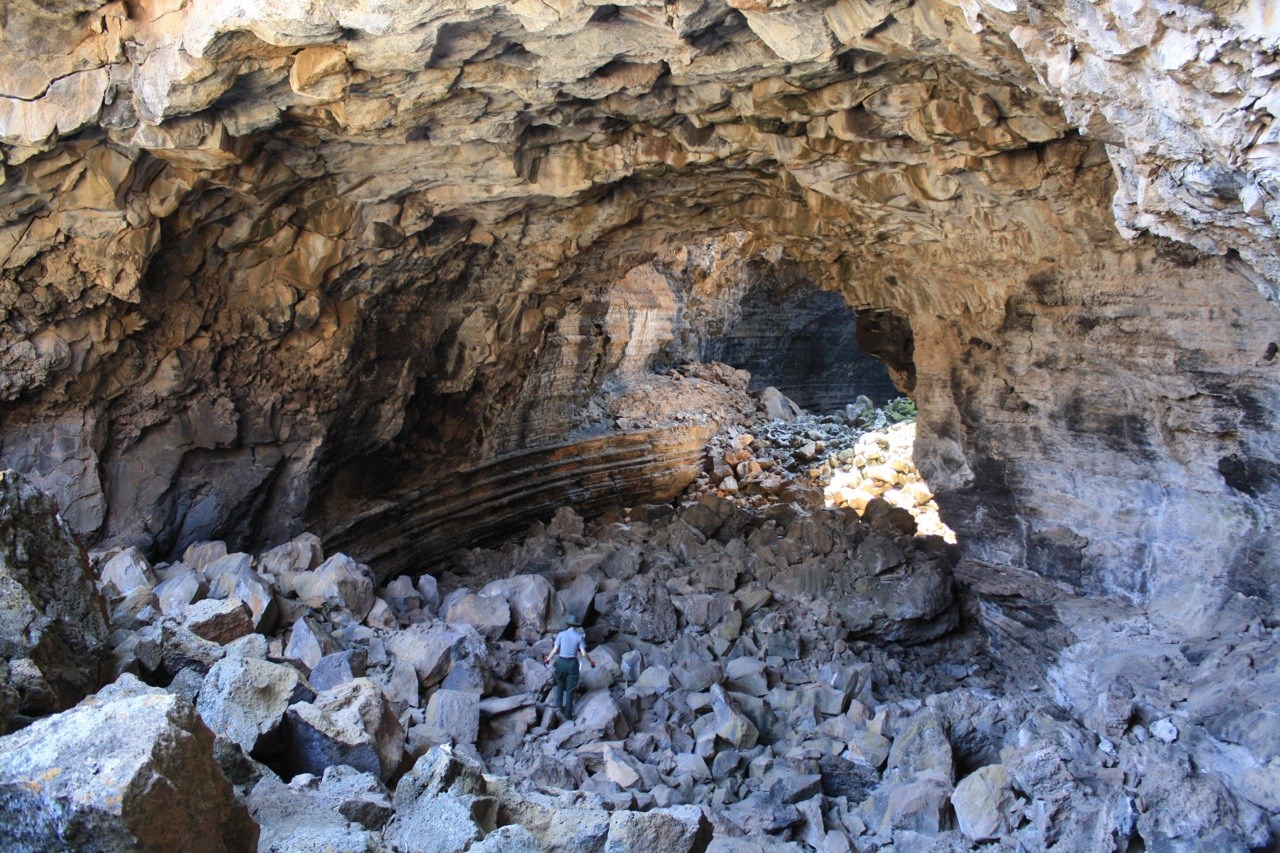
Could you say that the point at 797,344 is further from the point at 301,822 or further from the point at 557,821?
the point at 301,822

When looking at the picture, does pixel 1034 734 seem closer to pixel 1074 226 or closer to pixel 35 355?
pixel 1074 226

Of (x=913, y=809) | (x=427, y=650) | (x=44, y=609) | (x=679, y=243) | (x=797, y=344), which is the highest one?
(x=679, y=243)

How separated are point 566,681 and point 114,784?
3678mm

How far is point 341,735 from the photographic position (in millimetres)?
3430

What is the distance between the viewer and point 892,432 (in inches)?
545

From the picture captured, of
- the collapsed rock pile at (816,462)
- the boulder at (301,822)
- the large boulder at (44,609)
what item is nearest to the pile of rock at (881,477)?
the collapsed rock pile at (816,462)

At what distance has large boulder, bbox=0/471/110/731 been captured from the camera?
276cm

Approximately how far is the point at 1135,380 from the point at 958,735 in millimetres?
2331

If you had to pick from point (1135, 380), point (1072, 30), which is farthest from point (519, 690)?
point (1072, 30)

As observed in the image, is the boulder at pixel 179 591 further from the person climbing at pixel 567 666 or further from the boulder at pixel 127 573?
the person climbing at pixel 567 666

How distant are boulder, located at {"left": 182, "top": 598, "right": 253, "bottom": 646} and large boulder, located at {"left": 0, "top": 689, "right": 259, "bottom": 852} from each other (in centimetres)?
252

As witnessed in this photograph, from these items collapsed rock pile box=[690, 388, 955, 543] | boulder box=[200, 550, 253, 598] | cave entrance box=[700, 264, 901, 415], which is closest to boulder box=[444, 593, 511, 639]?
boulder box=[200, 550, 253, 598]

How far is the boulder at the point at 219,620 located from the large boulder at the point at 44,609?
36.4 inches

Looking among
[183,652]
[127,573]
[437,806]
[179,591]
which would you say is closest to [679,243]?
[179,591]
